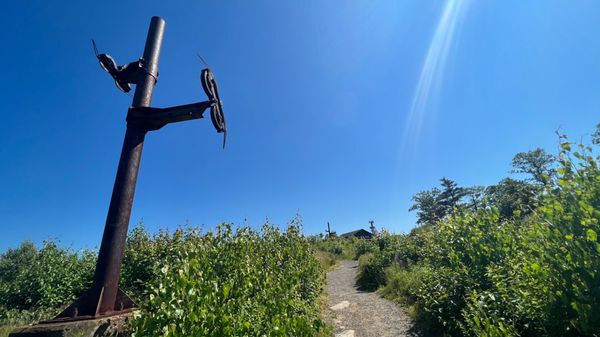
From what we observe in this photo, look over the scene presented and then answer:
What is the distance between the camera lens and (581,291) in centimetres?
254

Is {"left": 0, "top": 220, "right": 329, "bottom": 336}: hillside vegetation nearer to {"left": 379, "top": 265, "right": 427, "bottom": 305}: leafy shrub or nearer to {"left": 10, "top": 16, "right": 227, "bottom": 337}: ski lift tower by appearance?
{"left": 10, "top": 16, "right": 227, "bottom": 337}: ski lift tower

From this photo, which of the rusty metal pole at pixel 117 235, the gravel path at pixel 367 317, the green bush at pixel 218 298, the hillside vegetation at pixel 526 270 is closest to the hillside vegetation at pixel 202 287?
the green bush at pixel 218 298

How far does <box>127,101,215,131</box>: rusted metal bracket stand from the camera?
3.07m

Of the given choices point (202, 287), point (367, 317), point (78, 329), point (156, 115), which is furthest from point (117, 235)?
point (367, 317)

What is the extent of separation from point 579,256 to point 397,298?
21.2 ft

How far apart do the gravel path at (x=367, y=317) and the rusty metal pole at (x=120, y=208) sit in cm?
483

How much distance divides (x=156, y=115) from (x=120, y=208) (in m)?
1.13

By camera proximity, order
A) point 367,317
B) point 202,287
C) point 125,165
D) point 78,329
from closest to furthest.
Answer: point 78,329 → point 202,287 → point 125,165 → point 367,317

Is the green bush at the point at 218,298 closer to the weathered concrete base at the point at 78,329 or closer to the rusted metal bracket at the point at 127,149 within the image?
the weathered concrete base at the point at 78,329

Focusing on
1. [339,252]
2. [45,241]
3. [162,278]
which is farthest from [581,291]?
[339,252]

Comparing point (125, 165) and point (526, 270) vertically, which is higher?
point (125, 165)

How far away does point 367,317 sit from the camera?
6887mm

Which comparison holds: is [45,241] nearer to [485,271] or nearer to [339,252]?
[485,271]

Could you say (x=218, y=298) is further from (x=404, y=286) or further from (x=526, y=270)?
(x=404, y=286)
